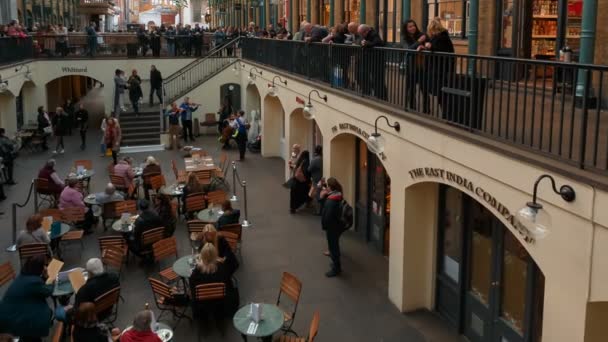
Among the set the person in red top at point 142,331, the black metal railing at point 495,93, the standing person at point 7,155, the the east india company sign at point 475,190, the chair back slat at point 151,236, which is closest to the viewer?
the black metal railing at point 495,93

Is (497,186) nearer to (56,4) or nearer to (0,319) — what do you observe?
(0,319)

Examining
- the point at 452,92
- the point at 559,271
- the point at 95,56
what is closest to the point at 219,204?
the point at 452,92

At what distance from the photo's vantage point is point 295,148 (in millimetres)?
17328

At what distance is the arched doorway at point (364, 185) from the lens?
541 inches

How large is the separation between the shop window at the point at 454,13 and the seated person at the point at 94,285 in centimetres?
1009

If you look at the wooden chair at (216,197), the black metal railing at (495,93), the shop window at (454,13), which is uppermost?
the shop window at (454,13)

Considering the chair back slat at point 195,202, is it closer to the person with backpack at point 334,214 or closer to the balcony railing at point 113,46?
the person with backpack at point 334,214

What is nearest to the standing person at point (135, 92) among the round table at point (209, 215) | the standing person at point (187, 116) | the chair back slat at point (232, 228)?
the standing person at point (187, 116)

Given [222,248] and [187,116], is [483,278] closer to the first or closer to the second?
[222,248]

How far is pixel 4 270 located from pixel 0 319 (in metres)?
2.09

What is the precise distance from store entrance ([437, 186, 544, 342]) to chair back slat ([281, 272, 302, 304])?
8.92ft

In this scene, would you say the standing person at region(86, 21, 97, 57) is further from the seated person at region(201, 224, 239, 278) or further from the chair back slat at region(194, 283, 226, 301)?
the chair back slat at region(194, 283, 226, 301)

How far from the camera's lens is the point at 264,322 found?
9047 mm

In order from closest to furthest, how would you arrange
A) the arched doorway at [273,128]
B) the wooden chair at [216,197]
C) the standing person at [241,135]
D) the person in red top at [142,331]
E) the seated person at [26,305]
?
the person in red top at [142,331] → the seated person at [26,305] → the wooden chair at [216,197] → the standing person at [241,135] → the arched doorway at [273,128]
